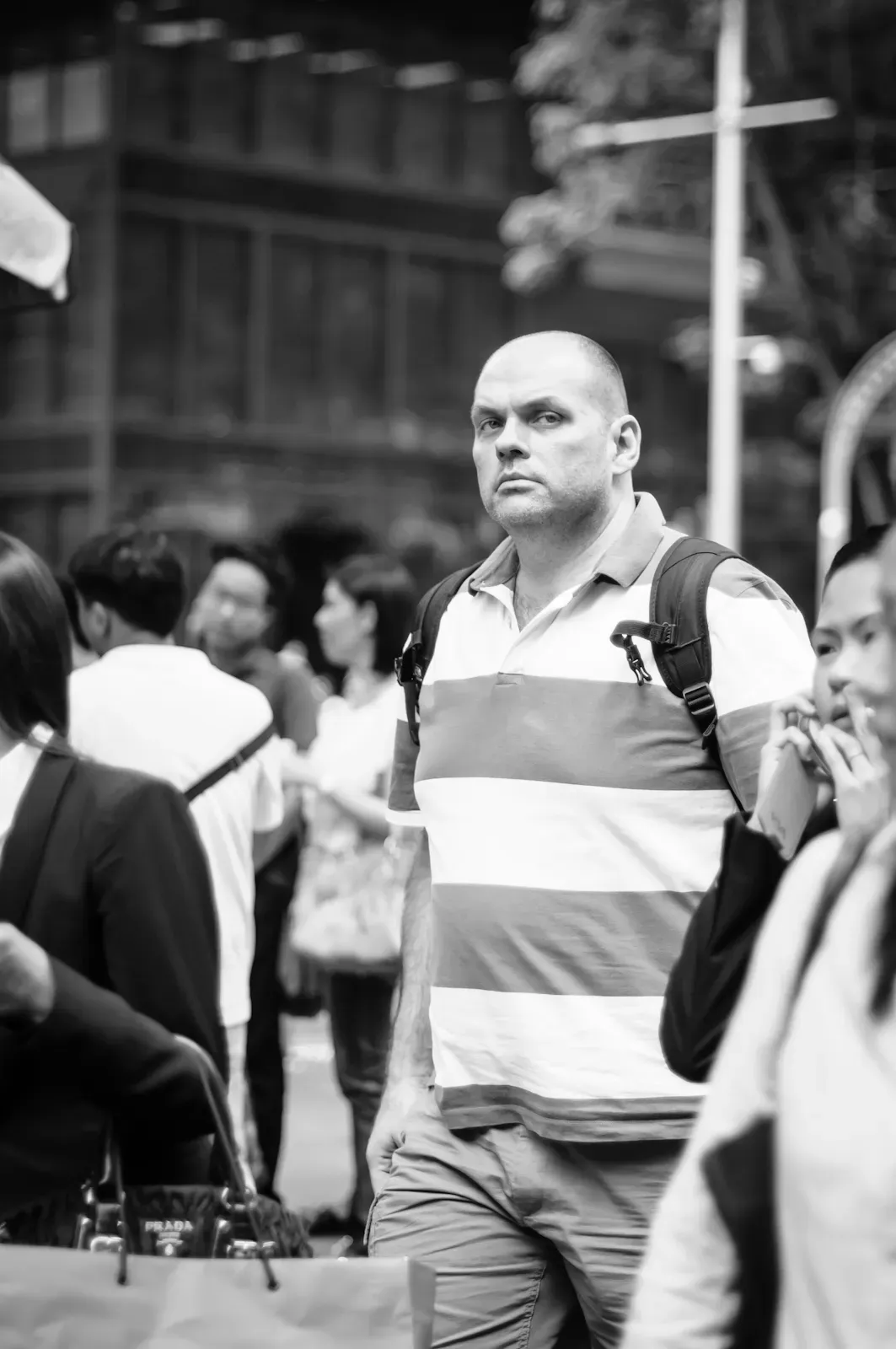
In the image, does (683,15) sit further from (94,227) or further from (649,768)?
(649,768)

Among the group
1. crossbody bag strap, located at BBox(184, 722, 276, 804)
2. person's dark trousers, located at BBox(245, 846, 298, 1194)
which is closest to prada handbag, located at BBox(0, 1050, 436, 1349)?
crossbody bag strap, located at BBox(184, 722, 276, 804)

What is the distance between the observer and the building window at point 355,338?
3009cm

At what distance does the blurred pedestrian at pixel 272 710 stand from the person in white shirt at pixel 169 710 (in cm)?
168

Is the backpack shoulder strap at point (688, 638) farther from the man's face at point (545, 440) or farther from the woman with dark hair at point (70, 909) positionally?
the woman with dark hair at point (70, 909)

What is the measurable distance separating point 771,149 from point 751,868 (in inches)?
796

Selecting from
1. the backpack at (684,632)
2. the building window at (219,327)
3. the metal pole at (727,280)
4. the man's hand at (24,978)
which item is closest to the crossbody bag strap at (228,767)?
the backpack at (684,632)

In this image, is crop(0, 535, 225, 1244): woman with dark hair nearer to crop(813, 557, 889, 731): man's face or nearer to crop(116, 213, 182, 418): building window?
crop(813, 557, 889, 731): man's face

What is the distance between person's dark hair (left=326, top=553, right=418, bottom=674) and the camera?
755 centimetres

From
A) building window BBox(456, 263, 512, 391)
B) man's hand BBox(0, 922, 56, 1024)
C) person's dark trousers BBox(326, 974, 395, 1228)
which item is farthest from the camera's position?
building window BBox(456, 263, 512, 391)

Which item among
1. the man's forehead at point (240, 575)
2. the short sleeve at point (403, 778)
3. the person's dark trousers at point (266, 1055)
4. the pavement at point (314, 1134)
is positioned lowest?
the pavement at point (314, 1134)

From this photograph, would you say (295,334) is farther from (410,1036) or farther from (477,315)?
(410,1036)

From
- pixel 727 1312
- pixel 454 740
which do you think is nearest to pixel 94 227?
pixel 454 740

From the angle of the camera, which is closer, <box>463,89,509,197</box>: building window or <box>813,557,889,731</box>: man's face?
<box>813,557,889,731</box>: man's face

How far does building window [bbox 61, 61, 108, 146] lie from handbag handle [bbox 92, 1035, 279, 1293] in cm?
2569
